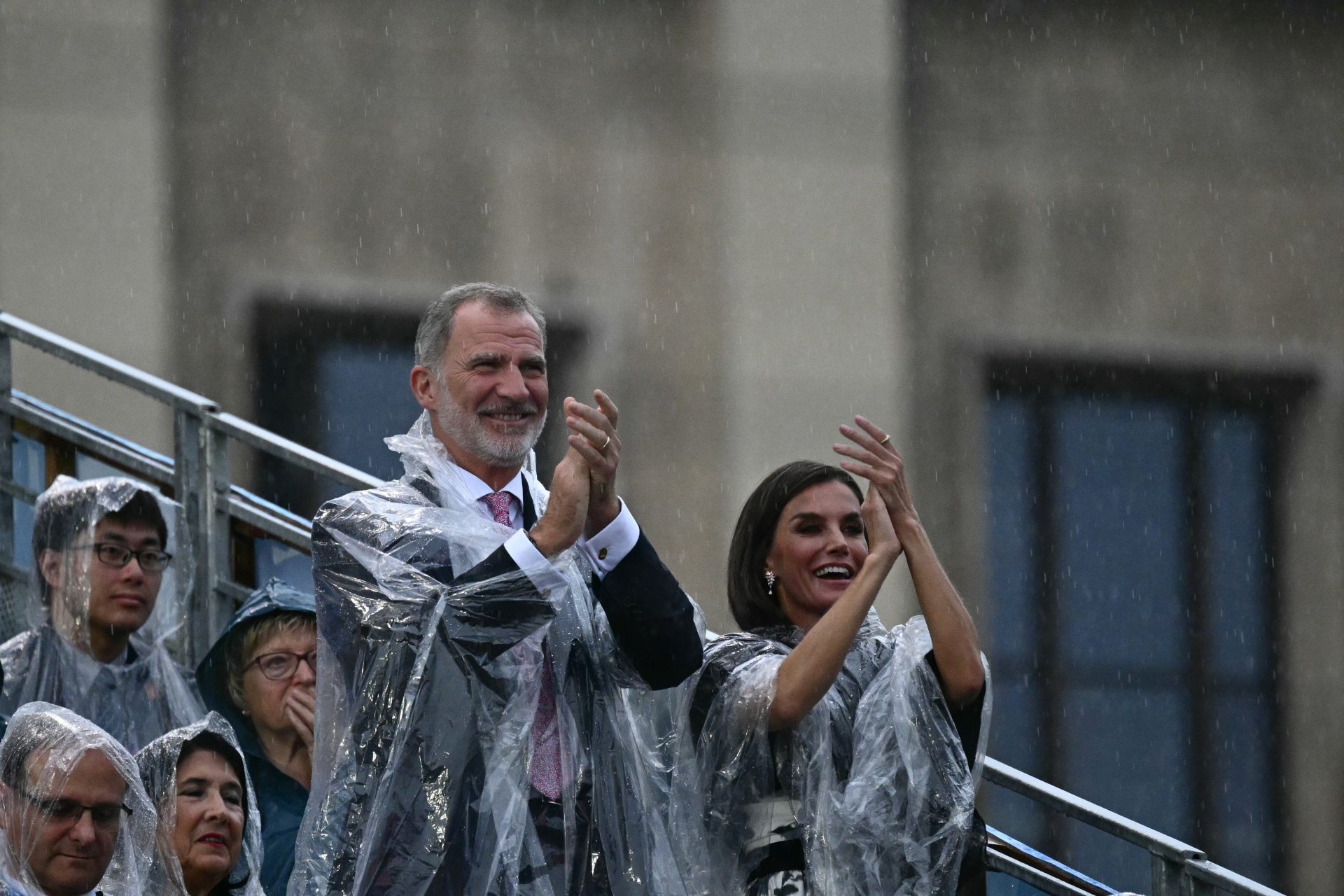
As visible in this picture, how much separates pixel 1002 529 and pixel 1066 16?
236cm

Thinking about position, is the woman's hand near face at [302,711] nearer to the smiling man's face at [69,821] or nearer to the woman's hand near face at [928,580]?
the smiling man's face at [69,821]

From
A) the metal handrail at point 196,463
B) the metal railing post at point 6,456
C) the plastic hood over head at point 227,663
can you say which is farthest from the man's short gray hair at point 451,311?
the metal railing post at point 6,456

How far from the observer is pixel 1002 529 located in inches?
351

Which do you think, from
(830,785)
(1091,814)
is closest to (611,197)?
(1091,814)

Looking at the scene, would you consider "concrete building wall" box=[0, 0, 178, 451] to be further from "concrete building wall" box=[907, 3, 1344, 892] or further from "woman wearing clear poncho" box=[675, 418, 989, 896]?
"woman wearing clear poncho" box=[675, 418, 989, 896]

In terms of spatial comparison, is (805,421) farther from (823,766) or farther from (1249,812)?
(823,766)

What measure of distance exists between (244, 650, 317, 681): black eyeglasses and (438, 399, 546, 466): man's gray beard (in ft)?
3.23

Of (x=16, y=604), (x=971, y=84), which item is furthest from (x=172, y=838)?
(x=971, y=84)

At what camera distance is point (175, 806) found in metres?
3.50

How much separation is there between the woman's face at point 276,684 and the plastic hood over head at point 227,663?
3cm

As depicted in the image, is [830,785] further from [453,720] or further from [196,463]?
[196,463]

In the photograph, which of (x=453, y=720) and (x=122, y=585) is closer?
(x=453, y=720)

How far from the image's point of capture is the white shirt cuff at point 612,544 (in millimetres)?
2990

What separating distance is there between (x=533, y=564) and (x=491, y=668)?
172 mm
